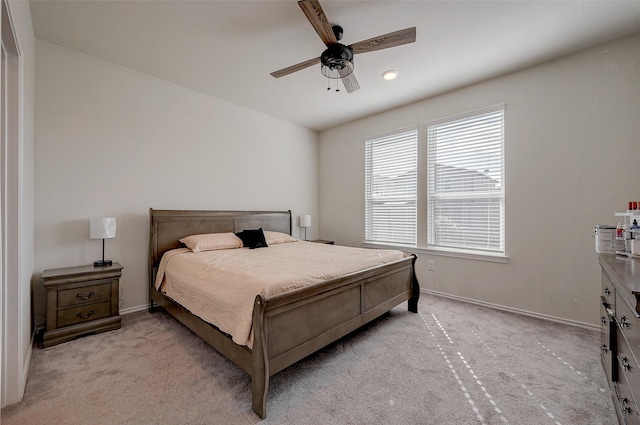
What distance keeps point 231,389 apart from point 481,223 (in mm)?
3294

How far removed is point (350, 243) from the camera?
5020 millimetres

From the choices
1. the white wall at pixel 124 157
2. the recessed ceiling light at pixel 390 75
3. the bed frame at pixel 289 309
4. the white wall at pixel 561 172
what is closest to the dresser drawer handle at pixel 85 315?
the white wall at pixel 124 157

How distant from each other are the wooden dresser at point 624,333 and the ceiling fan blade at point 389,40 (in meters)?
1.92

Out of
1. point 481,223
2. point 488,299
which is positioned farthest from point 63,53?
point 488,299

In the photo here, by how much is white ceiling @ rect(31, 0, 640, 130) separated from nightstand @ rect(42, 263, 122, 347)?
2234 mm

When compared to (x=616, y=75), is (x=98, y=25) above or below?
above

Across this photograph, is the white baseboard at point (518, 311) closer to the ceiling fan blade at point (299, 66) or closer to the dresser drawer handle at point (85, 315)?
the ceiling fan blade at point (299, 66)

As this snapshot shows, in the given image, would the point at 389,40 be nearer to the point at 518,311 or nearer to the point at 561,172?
the point at 561,172

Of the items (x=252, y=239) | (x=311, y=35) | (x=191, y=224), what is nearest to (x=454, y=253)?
(x=252, y=239)

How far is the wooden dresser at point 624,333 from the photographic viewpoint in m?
1.13

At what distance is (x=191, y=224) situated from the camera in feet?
A: 11.8

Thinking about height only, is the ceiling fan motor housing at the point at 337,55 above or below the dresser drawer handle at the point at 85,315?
above

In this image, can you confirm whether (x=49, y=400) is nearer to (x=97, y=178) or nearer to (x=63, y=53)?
(x=97, y=178)

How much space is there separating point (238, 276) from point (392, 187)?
Result: 122 inches
